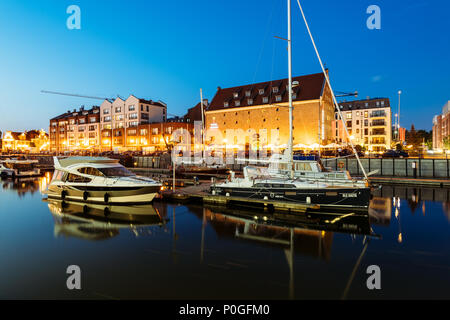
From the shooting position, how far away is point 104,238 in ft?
42.8

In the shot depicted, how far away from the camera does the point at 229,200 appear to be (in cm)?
1975

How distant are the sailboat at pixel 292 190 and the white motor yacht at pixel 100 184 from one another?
19.6ft

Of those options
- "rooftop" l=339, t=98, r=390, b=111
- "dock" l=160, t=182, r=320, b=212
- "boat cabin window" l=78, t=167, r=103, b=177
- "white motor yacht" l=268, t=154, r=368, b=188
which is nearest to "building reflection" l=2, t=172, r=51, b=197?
"boat cabin window" l=78, t=167, r=103, b=177

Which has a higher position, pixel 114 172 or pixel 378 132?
pixel 378 132

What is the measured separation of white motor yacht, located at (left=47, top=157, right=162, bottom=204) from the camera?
19.2 meters

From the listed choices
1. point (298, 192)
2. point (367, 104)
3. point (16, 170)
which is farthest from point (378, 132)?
point (16, 170)

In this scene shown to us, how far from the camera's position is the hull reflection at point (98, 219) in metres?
14.1

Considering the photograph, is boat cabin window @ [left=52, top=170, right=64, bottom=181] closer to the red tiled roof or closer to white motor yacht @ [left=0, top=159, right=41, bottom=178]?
white motor yacht @ [left=0, top=159, right=41, bottom=178]

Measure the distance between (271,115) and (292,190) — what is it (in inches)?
1785

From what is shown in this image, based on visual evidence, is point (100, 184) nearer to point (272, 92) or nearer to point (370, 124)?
point (272, 92)

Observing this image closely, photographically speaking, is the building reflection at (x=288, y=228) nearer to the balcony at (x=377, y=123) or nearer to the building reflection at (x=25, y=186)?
the building reflection at (x=25, y=186)

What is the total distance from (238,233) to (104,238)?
681cm

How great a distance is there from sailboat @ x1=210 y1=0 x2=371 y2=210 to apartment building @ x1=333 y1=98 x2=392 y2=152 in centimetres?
6687
